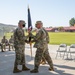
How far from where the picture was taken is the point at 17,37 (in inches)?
325

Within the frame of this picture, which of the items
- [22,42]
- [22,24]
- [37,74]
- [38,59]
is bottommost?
[37,74]

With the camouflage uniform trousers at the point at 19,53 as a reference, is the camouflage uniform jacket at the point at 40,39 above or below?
above

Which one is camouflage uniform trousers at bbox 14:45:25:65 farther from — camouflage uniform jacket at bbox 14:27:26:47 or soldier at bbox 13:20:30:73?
camouflage uniform jacket at bbox 14:27:26:47

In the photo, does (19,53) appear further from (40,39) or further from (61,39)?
(61,39)

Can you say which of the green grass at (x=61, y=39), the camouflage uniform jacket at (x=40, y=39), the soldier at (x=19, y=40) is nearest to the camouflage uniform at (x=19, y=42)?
the soldier at (x=19, y=40)

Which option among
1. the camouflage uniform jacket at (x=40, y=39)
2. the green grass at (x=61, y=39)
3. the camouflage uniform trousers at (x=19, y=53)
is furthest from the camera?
the green grass at (x=61, y=39)

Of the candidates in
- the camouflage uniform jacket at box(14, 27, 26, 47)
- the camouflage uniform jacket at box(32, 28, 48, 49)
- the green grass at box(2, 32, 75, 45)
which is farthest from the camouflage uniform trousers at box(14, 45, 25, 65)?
the green grass at box(2, 32, 75, 45)

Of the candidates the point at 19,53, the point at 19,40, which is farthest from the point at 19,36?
the point at 19,53

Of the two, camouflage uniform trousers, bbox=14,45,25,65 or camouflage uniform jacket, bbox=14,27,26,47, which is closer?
camouflage uniform jacket, bbox=14,27,26,47

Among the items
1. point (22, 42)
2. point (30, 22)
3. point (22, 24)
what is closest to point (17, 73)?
point (22, 42)

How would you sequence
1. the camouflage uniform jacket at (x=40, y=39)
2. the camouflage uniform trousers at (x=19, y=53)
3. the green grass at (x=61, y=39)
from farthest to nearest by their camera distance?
the green grass at (x=61, y=39) → the camouflage uniform trousers at (x=19, y=53) → the camouflage uniform jacket at (x=40, y=39)

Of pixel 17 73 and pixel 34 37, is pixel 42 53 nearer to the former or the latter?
pixel 34 37

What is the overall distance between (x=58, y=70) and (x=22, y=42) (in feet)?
5.97

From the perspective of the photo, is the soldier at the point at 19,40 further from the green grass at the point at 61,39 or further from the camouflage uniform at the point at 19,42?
the green grass at the point at 61,39
